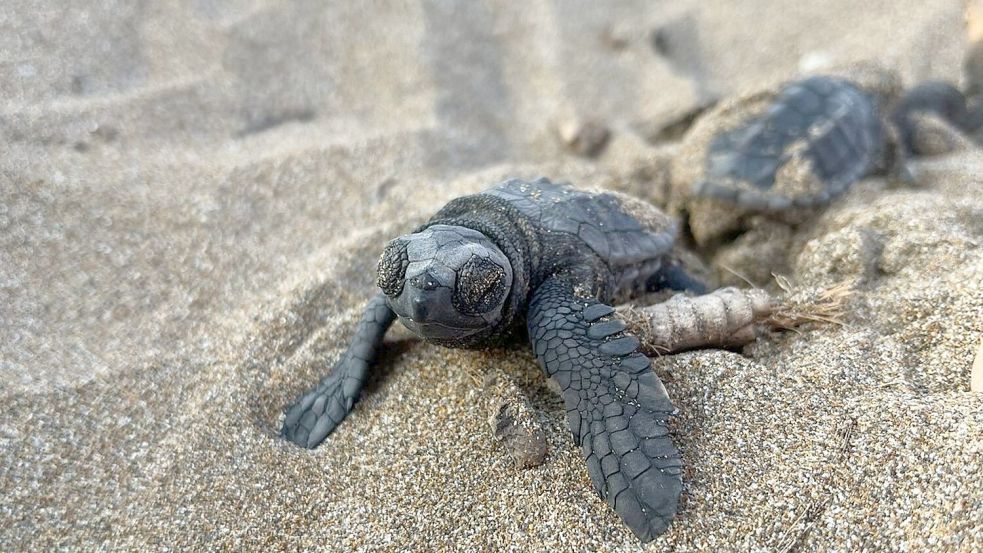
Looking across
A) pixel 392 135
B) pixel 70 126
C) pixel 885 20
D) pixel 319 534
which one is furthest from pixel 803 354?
pixel 885 20

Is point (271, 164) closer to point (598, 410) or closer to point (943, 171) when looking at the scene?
point (598, 410)

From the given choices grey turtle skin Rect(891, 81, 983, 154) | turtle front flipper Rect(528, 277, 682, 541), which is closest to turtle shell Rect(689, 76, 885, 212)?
grey turtle skin Rect(891, 81, 983, 154)

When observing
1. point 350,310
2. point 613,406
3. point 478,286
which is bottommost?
point 350,310

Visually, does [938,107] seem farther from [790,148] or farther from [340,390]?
[340,390]

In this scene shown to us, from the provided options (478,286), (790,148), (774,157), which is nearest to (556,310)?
(478,286)

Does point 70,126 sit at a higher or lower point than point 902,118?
higher

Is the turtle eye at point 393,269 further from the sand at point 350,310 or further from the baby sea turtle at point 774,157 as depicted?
the baby sea turtle at point 774,157

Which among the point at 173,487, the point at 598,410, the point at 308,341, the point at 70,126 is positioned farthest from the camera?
the point at 70,126
